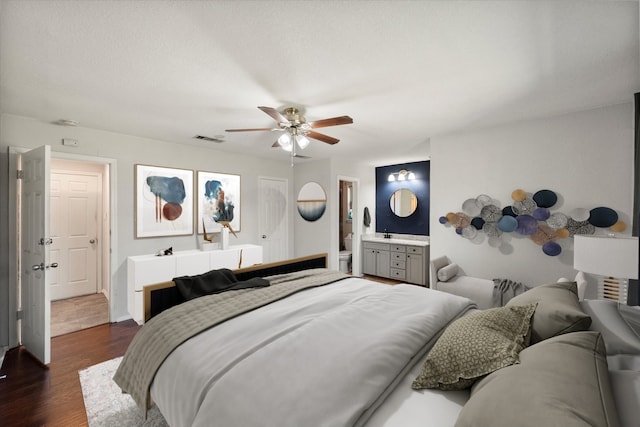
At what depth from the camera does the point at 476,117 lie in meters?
3.05

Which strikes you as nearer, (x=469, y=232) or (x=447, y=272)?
(x=447, y=272)

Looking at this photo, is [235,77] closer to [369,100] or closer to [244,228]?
[369,100]

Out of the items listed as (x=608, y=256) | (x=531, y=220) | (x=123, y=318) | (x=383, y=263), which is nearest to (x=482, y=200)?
(x=531, y=220)

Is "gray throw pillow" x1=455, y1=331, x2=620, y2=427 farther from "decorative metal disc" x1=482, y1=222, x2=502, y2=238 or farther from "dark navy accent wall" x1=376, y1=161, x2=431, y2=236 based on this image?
"dark navy accent wall" x1=376, y1=161, x2=431, y2=236

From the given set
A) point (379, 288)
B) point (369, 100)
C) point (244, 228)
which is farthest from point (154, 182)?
point (379, 288)

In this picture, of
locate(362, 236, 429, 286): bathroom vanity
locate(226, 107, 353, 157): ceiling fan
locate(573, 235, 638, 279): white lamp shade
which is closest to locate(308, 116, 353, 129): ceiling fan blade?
locate(226, 107, 353, 157): ceiling fan

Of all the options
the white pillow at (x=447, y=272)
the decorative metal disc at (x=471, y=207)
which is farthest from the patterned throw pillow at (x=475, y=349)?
the decorative metal disc at (x=471, y=207)

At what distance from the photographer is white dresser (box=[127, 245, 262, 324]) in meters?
3.39

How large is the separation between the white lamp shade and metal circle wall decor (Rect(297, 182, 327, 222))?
368 centimetres

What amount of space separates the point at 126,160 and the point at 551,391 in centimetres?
450

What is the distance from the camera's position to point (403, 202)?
5.82 m

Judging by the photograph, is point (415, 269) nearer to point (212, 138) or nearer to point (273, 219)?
point (273, 219)

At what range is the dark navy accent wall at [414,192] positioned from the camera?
18.1 ft

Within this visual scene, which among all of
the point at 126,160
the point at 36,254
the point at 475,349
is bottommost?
the point at 475,349
